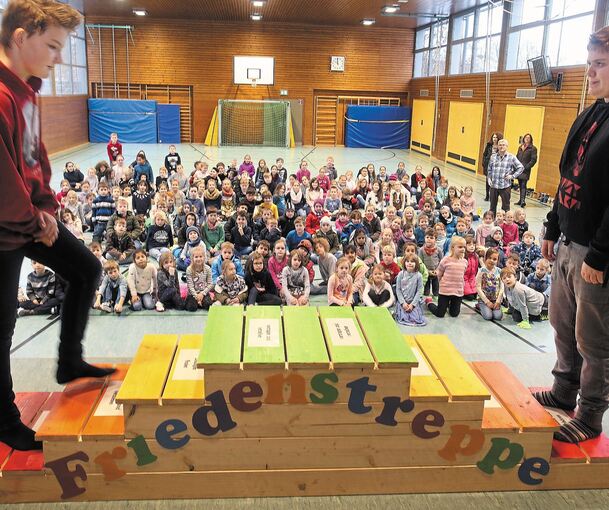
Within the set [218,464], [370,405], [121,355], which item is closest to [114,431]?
[218,464]

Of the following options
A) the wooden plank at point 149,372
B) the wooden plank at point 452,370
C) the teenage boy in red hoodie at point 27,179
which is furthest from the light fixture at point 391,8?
the teenage boy in red hoodie at point 27,179

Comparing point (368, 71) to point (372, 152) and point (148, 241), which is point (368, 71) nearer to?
point (372, 152)

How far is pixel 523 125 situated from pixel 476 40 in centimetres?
504

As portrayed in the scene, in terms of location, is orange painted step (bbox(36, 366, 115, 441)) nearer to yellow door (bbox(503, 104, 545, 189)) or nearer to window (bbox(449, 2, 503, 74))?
yellow door (bbox(503, 104, 545, 189))

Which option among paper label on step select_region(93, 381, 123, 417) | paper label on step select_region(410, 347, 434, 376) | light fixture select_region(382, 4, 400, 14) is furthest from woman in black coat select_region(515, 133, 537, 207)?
paper label on step select_region(93, 381, 123, 417)

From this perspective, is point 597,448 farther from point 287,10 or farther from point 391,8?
point 287,10

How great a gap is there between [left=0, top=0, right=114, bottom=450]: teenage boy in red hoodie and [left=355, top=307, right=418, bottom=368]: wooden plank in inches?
57.8

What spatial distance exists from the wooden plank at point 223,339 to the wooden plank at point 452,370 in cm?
112

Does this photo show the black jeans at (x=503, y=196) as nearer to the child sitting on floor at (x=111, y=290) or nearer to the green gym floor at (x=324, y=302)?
the green gym floor at (x=324, y=302)

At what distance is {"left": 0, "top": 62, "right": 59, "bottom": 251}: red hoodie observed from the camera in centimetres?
223

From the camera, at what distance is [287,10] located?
2139 cm

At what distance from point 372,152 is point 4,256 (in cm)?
2236

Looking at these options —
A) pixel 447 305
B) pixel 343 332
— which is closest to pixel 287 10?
pixel 447 305

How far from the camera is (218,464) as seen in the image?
287 cm
